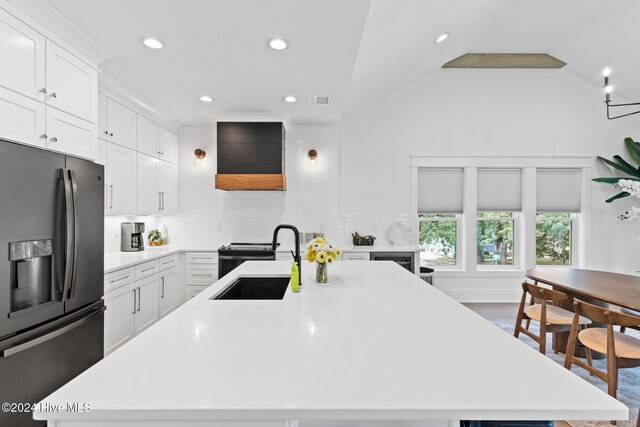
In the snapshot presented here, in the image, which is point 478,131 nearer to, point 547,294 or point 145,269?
point 547,294

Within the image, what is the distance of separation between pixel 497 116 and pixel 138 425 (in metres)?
5.57

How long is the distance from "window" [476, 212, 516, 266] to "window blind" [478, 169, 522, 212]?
5.3 inches

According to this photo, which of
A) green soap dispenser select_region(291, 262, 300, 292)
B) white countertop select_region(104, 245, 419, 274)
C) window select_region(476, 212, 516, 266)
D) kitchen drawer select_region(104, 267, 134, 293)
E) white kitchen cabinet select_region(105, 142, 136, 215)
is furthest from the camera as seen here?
window select_region(476, 212, 516, 266)

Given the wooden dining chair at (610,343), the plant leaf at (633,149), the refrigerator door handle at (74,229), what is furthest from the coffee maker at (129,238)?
the plant leaf at (633,149)

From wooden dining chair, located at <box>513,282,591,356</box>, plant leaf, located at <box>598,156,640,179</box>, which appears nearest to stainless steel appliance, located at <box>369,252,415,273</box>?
wooden dining chair, located at <box>513,282,591,356</box>

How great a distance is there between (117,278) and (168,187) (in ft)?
6.33

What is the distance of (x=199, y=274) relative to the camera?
13.8 ft

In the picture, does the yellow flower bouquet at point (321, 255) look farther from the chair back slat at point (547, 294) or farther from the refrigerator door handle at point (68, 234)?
the chair back slat at point (547, 294)

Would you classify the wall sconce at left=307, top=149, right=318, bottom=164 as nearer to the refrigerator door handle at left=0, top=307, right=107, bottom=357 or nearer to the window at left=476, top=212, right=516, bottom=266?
the window at left=476, top=212, right=516, bottom=266

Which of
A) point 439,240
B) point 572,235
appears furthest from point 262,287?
point 572,235

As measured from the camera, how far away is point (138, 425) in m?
0.77

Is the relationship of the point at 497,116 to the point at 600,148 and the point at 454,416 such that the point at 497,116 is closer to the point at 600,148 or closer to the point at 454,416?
the point at 600,148

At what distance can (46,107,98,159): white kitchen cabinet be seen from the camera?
6.46 ft

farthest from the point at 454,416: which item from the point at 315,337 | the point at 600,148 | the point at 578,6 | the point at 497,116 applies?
the point at 600,148
